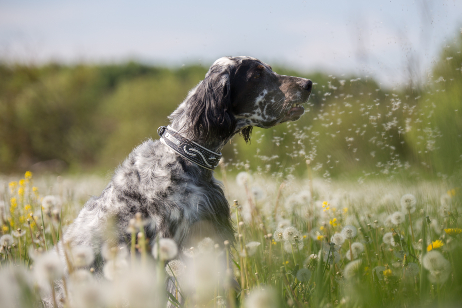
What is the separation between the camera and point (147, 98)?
23.1 m

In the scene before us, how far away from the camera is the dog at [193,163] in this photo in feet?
7.84

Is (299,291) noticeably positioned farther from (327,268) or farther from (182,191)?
(182,191)

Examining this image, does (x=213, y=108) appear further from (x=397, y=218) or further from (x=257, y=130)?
(x=397, y=218)

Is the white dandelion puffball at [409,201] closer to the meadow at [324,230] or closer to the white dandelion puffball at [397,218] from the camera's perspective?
the meadow at [324,230]

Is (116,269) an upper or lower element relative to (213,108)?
lower

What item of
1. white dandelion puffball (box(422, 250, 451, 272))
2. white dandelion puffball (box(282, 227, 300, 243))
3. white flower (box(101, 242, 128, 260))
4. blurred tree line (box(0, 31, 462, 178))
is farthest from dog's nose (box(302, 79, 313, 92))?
white flower (box(101, 242, 128, 260))

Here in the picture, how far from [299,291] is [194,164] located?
1102mm

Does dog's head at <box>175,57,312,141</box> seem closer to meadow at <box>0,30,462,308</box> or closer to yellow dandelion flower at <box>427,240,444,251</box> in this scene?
meadow at <box>0,30,462,308</box>

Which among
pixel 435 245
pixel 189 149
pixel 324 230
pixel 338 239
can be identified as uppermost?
pixel 189 149

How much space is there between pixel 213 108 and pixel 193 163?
0.46 metres

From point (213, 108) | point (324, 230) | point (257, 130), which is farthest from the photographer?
point (257, 130)

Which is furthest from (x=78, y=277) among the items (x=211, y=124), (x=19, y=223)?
(x=19, y=223)

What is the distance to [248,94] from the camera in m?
3.01

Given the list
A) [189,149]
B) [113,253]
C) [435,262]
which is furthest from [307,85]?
[113,253]
